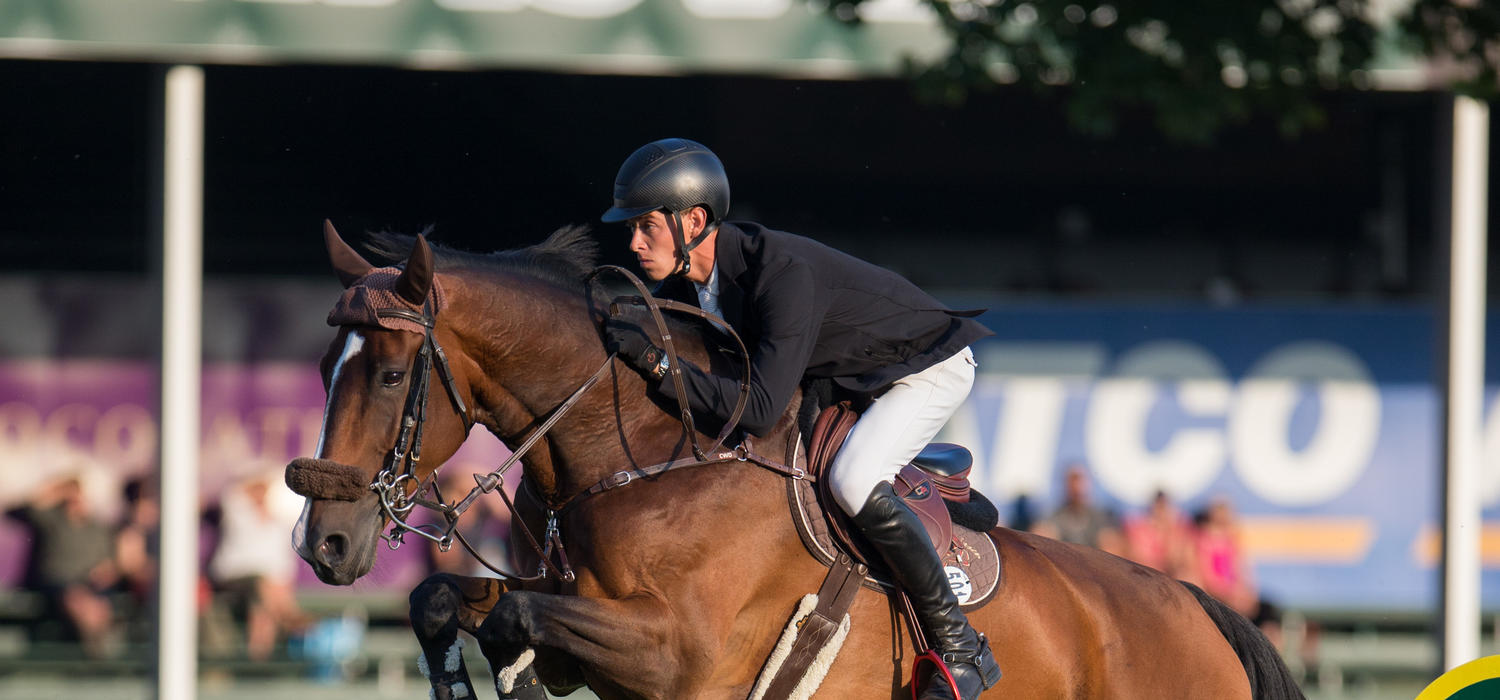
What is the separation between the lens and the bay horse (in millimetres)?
3877

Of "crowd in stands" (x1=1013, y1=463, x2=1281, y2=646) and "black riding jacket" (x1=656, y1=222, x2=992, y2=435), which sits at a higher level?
"black riding jacket" (x1=656, y1=222, x2=992, y2=435)

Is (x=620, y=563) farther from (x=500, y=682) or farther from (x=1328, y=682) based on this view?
(x=1328, y=682)

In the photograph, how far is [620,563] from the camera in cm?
414

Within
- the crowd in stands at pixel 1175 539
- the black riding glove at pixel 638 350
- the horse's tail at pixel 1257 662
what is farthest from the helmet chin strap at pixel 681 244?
the crowd in stands at pixel 1175 539

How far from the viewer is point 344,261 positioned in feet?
13.6

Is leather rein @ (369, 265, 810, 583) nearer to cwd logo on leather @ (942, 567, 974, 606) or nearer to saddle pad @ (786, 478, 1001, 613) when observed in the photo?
saddle pad @ (786, 478, 1001, 613)

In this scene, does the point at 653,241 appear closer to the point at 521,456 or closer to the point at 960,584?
the point at 521,456

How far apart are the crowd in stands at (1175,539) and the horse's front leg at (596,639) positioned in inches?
294

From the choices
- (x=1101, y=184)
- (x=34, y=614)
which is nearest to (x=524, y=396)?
(x=34, y=614)

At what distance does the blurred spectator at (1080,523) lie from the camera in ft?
37.4

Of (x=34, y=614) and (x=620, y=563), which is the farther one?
(x=34, y=614)

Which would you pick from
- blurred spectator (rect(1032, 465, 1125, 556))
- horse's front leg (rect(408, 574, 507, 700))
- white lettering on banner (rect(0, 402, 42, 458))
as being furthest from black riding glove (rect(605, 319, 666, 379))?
white lettering on banner (rect(0, 402, 42, 458))

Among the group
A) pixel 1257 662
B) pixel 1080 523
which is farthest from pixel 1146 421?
pixel 1257 662

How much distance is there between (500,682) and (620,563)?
1.48ft
